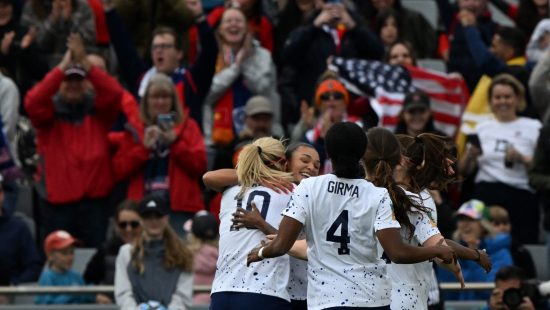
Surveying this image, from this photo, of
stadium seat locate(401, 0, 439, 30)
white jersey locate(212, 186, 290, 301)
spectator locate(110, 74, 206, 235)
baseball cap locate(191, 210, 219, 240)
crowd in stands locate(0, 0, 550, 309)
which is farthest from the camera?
stadium seat locate(401, 0, 439, 30)

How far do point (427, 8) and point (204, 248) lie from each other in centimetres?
634

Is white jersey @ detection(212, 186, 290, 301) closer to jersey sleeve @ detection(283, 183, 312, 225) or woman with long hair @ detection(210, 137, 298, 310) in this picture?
woman with long hair @ detection(210, 137, 298, 310)

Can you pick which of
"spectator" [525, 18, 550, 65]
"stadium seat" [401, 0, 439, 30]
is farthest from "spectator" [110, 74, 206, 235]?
"stadium seat" [401, 0, 439, 30]

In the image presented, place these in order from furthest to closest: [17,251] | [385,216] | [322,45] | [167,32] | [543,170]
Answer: [322,45], [167,32], [543,170], [17,251], [385,216]

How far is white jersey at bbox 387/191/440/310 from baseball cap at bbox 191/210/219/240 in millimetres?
4111

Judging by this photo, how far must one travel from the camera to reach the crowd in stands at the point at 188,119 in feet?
44.4

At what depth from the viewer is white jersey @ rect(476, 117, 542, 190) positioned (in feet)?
48.1

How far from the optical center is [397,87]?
1548cm

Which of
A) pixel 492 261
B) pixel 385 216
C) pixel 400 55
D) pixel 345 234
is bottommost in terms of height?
pixel 492 261

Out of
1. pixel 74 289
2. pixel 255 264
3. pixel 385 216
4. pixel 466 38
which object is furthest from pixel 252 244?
pixel 466 38

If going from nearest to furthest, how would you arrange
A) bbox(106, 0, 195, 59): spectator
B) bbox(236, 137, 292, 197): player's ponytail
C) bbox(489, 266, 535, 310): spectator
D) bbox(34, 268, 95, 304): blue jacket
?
1. bbox(236, 137, 292, 197): player's ponytail
2. bbox(489, 266, 535, 310): spectator
3. bbox(34, 268, 95, 304): blue jacket
4. bbox(106, 0, 195, 59): spectator

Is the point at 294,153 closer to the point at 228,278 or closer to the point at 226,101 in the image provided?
the point at 228,278

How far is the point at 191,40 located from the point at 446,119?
8.92 feet

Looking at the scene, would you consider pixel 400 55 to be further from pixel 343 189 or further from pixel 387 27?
pixel 343 189
